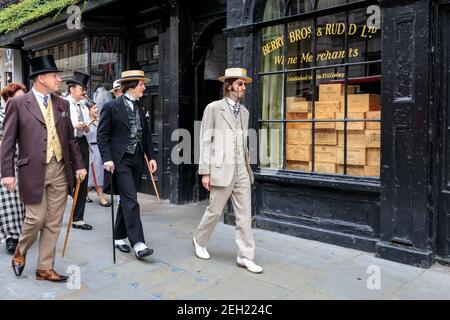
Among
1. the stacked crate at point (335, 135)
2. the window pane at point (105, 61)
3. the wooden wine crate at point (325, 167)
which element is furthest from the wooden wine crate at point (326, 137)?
the window pane at point (105, 61)

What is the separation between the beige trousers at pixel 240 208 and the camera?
452 centimetres

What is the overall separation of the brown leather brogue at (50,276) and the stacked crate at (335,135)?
130 inches

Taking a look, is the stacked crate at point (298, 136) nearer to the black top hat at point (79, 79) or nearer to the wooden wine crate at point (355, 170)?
the wooden wine crate at point (355, 170)

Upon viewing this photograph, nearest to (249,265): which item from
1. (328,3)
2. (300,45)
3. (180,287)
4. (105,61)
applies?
(180,287)

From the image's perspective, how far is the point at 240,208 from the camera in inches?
180

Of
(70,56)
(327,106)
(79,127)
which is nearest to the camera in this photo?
(327,106)

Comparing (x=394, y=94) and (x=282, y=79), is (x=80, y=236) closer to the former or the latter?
(x=282, y=79)

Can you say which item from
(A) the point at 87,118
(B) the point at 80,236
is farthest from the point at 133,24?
(B) the point at 80,236

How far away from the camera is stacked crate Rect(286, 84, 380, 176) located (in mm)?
5277

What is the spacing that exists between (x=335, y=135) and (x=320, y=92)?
1.97 feet

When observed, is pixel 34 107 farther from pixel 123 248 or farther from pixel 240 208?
pixel 240 208

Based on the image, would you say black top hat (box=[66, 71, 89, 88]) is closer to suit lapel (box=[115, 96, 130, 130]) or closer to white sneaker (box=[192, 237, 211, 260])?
suit lapel (box=[115, 96, 130, 130])

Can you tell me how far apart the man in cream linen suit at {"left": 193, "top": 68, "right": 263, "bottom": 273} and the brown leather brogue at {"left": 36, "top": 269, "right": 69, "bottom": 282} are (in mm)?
1560
